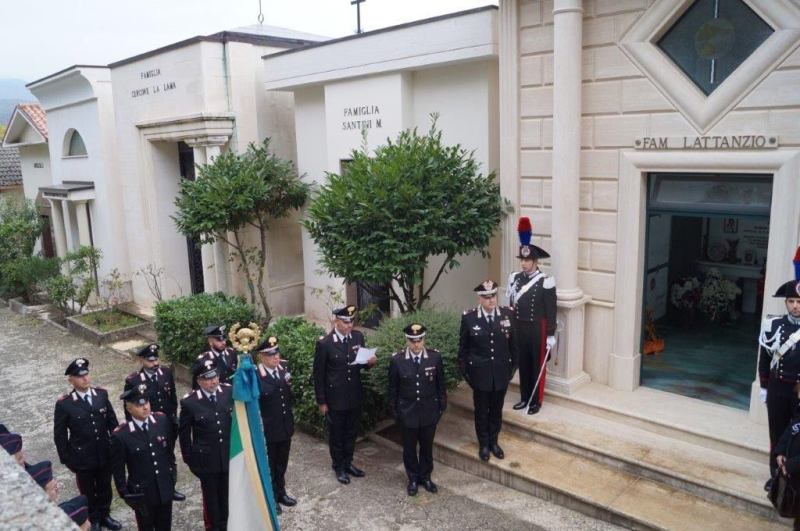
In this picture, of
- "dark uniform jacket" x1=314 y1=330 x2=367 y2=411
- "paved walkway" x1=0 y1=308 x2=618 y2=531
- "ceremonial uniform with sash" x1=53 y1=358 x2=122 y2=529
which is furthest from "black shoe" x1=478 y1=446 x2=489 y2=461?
"ceremonial uniform with sash" x1=53 y1=358 x2=122 y2=529

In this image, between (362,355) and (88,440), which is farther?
(362,355)

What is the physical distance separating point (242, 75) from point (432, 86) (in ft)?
14.8

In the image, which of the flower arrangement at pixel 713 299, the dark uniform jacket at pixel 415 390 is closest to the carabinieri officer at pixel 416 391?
the dark uniform jacket at pixel 415 390

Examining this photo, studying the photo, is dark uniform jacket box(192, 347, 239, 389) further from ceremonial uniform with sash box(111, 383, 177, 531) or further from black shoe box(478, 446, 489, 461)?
black shoe box(478, 446, 489, 461)

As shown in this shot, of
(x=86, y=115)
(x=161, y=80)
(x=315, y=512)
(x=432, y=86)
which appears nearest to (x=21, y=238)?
(x=86, y=115)

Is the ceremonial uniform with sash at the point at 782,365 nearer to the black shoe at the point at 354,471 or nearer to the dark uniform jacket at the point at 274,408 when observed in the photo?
the black shoe at the point at 354,471

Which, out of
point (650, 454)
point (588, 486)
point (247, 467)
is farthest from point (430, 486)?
point (650, 454)

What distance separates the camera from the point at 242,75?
12562 mm

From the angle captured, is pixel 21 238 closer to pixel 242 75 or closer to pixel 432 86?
pixel 242 75

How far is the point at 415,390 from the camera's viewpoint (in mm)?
6207

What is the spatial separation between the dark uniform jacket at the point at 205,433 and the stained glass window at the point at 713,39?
5685 millimetres

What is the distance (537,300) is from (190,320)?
5.65m

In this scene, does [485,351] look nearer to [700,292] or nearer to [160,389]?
[160,389]

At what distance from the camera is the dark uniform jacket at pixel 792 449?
4695mm
